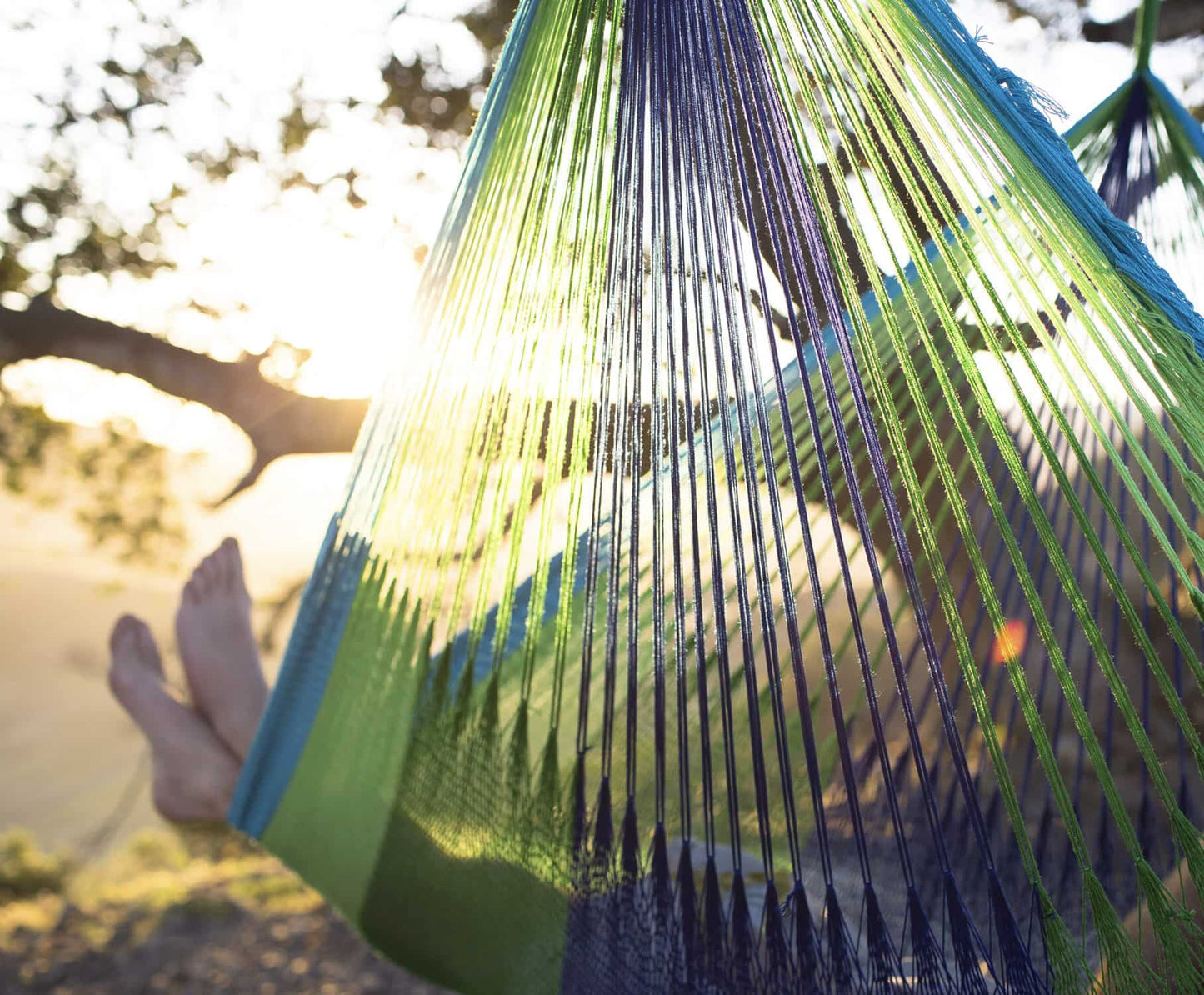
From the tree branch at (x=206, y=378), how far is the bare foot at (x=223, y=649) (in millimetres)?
244

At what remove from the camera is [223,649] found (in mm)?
2006

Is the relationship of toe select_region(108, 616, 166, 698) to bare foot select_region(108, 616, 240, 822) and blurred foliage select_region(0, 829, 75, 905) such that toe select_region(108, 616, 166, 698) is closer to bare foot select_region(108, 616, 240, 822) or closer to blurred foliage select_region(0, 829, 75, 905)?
bare foot select_region(108, 616, 240, 822)

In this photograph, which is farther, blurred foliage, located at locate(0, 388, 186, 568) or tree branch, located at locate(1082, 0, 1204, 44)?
blurred foliage, located at locate(0, 388, 186, 568)

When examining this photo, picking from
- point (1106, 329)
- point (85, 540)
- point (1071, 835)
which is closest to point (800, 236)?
point (1106, 329)

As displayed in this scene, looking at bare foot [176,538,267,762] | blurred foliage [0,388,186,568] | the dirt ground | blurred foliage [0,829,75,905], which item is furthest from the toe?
blurred foliage [0,829,75,905]

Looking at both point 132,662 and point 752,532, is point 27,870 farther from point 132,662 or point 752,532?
point 752,532

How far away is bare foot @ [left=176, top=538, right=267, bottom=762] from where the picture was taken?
75.9 inches

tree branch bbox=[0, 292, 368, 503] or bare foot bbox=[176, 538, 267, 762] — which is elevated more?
tree branch bbox=[0, 292, 368, 503]

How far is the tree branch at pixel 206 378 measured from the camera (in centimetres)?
191

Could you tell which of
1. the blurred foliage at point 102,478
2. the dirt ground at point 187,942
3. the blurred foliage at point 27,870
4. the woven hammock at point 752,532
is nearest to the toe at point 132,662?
the blurred foliage at point 102,478

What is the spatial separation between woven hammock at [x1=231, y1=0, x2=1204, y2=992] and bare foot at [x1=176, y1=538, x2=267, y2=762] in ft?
3.91

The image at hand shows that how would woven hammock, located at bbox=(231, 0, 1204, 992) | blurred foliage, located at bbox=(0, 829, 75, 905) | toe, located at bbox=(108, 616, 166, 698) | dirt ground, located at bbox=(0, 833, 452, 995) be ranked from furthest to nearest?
blurred foliage, located at bbox=(0, 829, 75, 905), toe, located at bbox=(108, 616, 166, 698), dirt ground, located at bbox=(0, 833, 452, 995), woven hammock, located at bbox=(231, 0, 1204, 992)

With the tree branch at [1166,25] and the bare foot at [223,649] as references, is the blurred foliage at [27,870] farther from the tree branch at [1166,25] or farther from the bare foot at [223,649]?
the tree branch at [1166,25]

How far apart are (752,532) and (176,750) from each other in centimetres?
187
